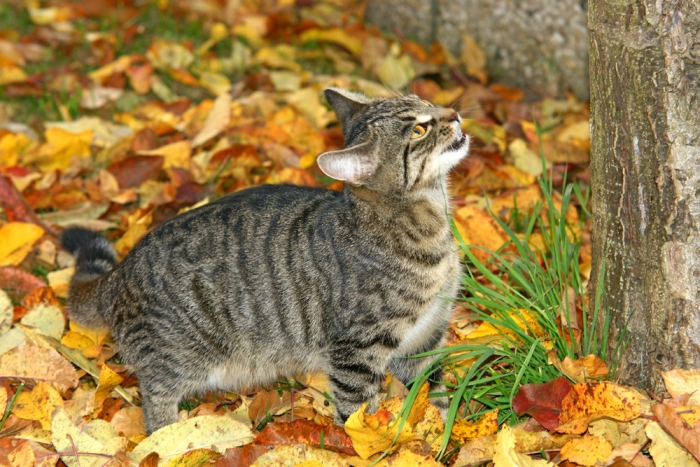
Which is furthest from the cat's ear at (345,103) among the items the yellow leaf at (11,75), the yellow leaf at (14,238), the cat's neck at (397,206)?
the yellow leaf at (11,75)

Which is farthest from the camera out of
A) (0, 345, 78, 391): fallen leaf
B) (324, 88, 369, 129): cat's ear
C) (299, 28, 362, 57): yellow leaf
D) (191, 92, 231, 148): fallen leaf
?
(299, 28, 362, 57): yellow leaf

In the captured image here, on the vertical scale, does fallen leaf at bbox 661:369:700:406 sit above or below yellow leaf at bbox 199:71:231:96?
above

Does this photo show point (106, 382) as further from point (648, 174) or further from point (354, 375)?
point (648, 174)

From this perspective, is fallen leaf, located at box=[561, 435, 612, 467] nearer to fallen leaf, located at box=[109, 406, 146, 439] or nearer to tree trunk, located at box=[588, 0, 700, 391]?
tree trunk, located at box=[588, 0, 700, 391]

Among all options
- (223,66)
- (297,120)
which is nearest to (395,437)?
(297,120)

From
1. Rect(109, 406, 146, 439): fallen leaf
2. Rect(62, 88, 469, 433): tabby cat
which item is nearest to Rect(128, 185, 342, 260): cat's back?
Rect(62, 88, 469, 433): tabby cat

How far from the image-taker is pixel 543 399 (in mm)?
3131

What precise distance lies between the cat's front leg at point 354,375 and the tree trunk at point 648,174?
0.99 m

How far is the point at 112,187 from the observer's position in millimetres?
5043

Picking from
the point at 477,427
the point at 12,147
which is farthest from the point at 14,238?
the point at 477,427

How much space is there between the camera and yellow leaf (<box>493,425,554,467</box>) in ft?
9.18

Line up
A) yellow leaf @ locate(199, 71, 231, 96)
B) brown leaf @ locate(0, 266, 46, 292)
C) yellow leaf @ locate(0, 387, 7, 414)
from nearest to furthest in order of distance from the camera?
yellow leaf @ locate(0, 387, 7, 414)
brown leaf @ locate(0, 266, 46, 292)
yellow leaf @ locate(199, 71, 231, 96)

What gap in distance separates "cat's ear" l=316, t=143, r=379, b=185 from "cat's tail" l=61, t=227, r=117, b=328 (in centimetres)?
134

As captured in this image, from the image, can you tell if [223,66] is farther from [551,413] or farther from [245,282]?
[551,413]
